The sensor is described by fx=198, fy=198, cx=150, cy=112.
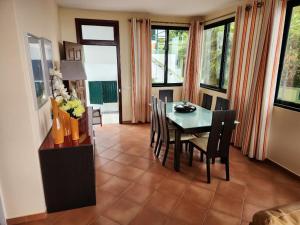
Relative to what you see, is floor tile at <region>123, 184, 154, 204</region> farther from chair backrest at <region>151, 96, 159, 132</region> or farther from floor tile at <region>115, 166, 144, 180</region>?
chair backrest at <region>151, 96, 159, 132</region>

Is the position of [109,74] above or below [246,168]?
above

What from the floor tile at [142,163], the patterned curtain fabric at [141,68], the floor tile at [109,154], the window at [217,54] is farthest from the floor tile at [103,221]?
the window at [217,54]

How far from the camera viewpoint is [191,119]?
9.45 ft

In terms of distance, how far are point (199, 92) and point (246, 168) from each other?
8.10ft

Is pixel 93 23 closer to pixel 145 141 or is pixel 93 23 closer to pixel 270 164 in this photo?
pixel 145 141

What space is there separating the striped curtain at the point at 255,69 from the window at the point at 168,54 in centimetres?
174

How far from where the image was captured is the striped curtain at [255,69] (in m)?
2.76

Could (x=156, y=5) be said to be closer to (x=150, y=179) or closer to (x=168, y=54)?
(x=168, y=54)

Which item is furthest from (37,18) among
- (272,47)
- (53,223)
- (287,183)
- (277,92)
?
(287,183)

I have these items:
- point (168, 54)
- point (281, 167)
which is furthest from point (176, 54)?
point (281, 167)

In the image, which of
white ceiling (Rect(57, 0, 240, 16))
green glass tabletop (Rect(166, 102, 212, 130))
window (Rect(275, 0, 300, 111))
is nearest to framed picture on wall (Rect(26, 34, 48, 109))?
green glass tabletop (Rect(166, 102, 212, 130))

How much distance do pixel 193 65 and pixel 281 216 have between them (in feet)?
14.1

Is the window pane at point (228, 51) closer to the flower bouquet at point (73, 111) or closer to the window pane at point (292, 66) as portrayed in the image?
the window pane at point (292, 66)

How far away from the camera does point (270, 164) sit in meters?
3.08
